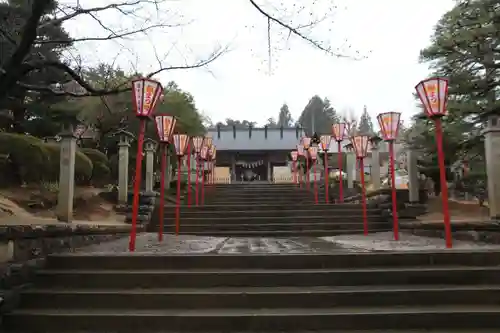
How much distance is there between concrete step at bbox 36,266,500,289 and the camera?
4.28 meters

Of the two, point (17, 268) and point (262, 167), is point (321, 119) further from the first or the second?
point (17, 268)

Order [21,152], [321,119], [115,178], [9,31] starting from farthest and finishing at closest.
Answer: [321,119], [115,178], [21,152], [9,31]

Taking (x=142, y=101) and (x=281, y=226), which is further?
(x=281, y=226)

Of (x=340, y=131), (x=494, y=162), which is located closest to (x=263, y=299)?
(x=494, y=162)

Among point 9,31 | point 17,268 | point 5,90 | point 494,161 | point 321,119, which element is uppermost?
point 321,119

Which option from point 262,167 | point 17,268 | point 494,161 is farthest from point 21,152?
point 262,167

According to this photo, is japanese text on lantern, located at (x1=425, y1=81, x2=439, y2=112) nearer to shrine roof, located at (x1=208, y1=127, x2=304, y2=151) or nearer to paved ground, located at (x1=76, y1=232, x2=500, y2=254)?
paved ground, located at (x1=76, y1=232, x2=500, y2=254)

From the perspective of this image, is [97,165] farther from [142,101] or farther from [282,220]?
[142,101]

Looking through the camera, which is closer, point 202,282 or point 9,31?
point 202,282

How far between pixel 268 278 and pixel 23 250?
2.81 meters

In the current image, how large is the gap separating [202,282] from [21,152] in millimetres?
8433

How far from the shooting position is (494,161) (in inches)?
296

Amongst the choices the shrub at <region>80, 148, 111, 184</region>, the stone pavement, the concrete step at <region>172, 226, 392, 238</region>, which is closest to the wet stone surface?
the stone pavement

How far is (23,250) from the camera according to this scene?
4215 millimetres
